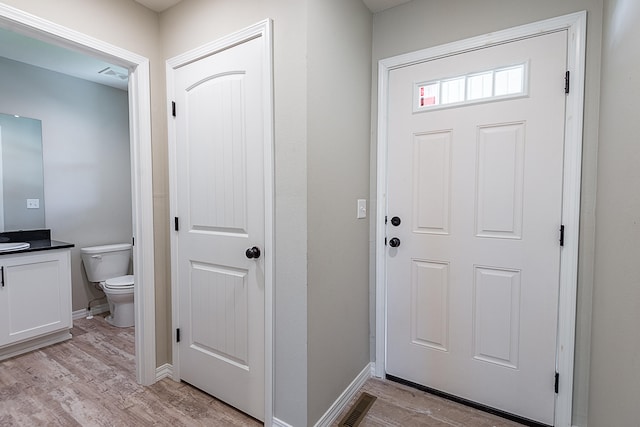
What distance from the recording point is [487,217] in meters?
1.71

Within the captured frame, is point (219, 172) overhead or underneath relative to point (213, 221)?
overhead

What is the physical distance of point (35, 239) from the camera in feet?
9.21

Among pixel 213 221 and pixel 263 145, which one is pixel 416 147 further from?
pixel 213 221

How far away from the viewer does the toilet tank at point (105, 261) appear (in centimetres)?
305

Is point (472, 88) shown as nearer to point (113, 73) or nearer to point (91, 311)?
point (113, 73)

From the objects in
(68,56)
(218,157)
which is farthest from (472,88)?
(68,56)

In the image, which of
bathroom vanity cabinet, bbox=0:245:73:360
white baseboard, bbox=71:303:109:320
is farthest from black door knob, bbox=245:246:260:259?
white baseboard, bbox=71:303:109:320

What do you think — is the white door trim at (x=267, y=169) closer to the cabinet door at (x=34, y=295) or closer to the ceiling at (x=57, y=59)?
the ceiling at (x=57, y=59)

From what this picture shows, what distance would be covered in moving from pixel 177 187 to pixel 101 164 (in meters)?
2.03

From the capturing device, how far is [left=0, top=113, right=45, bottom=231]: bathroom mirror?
2.65 metres

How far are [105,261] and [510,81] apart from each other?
3784 millimetres

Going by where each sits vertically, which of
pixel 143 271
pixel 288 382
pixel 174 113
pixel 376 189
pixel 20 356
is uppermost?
pixel 174 113

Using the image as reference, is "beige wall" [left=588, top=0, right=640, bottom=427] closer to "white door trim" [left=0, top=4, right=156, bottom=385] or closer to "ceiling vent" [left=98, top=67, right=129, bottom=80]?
"white door trim" [left=0, top=4, right=156, bottom=385]

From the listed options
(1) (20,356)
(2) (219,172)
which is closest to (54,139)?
(1) (20,356)
